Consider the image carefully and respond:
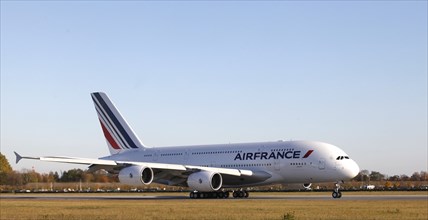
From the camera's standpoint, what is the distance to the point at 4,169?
419ft

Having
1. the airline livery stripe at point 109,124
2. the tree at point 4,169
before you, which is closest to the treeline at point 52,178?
the tree at point 4,169

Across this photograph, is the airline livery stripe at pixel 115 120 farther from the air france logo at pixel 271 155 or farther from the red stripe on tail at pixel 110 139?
the air france logo at pixel 271 155

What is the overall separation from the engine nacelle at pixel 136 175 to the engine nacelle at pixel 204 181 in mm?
3349

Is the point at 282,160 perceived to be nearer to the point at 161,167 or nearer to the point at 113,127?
the point at 161,167

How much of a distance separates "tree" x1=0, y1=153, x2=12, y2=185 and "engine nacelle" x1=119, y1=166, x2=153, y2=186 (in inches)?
2533

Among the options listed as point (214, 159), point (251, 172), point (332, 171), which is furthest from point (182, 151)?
point (332, 171)

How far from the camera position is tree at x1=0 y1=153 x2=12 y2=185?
391 ft

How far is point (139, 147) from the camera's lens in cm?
7344

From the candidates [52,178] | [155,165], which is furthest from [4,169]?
[155,165]

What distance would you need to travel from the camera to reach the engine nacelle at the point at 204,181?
5969cm

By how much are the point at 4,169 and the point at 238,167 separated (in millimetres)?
74792

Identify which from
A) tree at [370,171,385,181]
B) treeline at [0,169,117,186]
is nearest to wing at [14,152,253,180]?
treeline at [0,169,117,186]

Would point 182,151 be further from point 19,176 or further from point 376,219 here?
point 19,176

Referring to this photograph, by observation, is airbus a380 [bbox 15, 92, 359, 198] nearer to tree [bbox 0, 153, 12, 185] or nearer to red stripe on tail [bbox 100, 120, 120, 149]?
red stripe on tail [bbox 100, 120, 120, 149]
